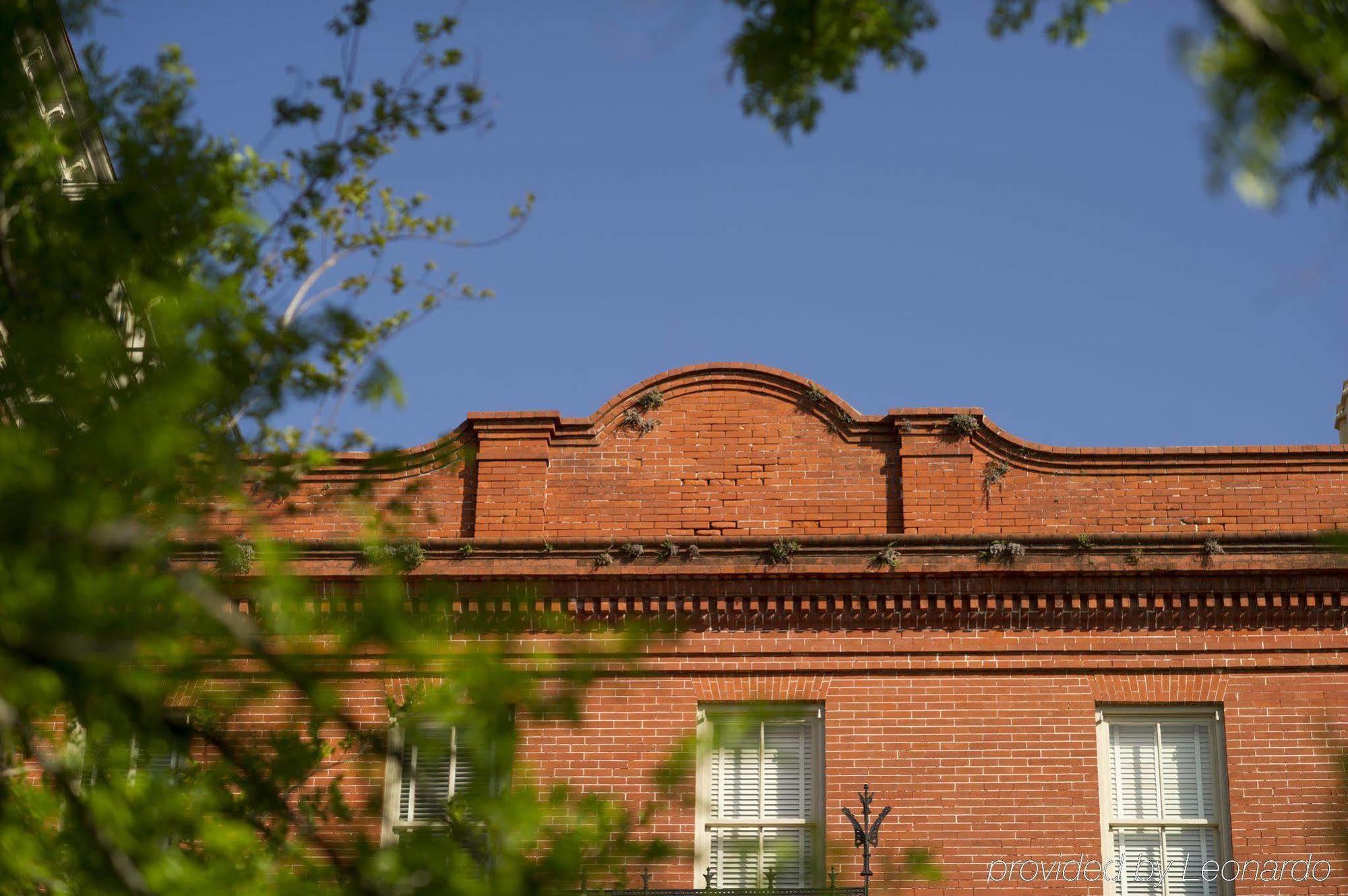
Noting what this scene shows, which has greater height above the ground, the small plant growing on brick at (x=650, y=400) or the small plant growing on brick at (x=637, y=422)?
the small plant growing on brick at (x=650, y=400)

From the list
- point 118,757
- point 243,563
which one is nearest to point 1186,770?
point 243,563

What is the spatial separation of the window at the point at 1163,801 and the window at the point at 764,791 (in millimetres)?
2359

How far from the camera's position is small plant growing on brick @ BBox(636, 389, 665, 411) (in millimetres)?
14500

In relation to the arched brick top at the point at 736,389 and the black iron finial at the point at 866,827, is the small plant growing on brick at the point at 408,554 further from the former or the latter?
the black iron finial at the point at 866,827

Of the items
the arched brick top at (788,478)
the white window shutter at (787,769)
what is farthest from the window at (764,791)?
the arched brick top at (788,478)

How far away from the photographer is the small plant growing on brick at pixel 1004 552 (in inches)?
516

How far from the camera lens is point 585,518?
559 inches

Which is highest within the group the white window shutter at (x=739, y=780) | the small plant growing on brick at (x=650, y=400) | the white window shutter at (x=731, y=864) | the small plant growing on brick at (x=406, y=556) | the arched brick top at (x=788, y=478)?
the small plant growing on brick at (x=650, y=400)

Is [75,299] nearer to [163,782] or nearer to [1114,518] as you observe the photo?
[163,782]

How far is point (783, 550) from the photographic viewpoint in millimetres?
13242

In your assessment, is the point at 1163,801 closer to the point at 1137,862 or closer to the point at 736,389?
the point at 1137,862

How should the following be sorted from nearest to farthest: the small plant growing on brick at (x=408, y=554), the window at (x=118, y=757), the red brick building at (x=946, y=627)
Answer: the window at (x=118, y=757) < the red brick building at (x=946, y=627) < the small plant growing on brick at (x=408, y=554)

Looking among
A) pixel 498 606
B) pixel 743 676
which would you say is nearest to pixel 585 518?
pixel 743 676

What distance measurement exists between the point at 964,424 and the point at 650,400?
2860 mm
